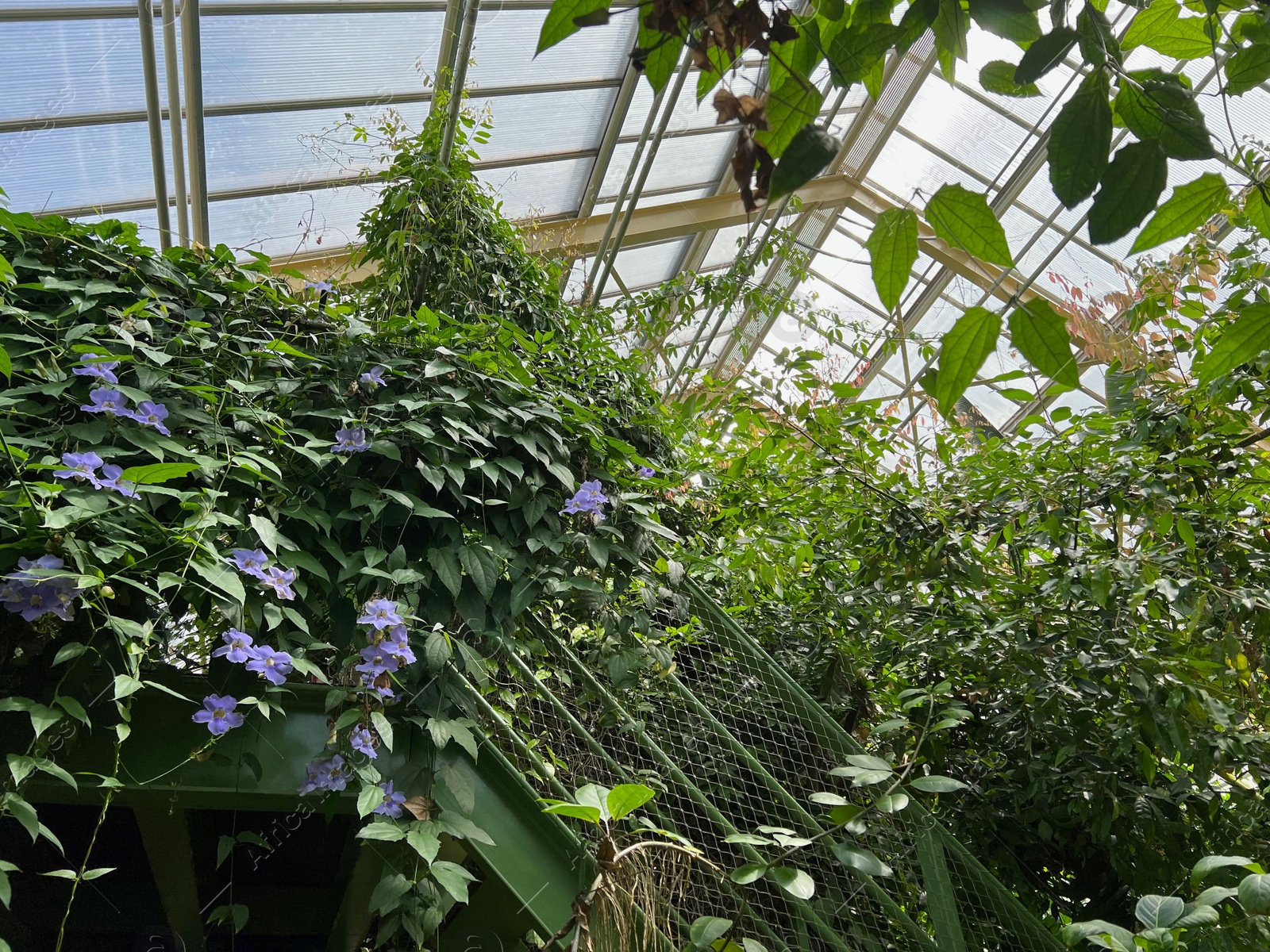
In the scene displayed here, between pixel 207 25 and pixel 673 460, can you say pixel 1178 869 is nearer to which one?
pixel 673 460

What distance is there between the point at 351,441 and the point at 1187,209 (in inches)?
52.4

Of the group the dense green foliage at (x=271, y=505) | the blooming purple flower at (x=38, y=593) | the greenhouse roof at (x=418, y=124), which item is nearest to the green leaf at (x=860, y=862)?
the dense green foliage at (x=271, y=505)

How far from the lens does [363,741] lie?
→ 1.41 meters

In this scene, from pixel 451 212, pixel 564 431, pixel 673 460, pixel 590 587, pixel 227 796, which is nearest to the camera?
pixel 227 796

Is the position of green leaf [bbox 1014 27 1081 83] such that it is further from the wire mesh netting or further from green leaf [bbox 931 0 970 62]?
the wire mesh netting

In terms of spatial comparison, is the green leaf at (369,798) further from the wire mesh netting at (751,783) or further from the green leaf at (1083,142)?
the green leaf at (1083,142)

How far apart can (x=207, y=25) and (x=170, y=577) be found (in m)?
3.41

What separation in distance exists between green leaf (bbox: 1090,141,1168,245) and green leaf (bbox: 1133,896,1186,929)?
1.29 m

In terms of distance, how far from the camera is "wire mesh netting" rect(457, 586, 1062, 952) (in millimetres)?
1896

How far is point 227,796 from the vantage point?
1.51m

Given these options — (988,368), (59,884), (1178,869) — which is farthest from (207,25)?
(988,368)

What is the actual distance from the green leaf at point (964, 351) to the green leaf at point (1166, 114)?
15 centimetres

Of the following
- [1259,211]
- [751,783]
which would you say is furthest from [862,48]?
[751,783]

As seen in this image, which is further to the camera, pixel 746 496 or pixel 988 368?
pixel 988 368
